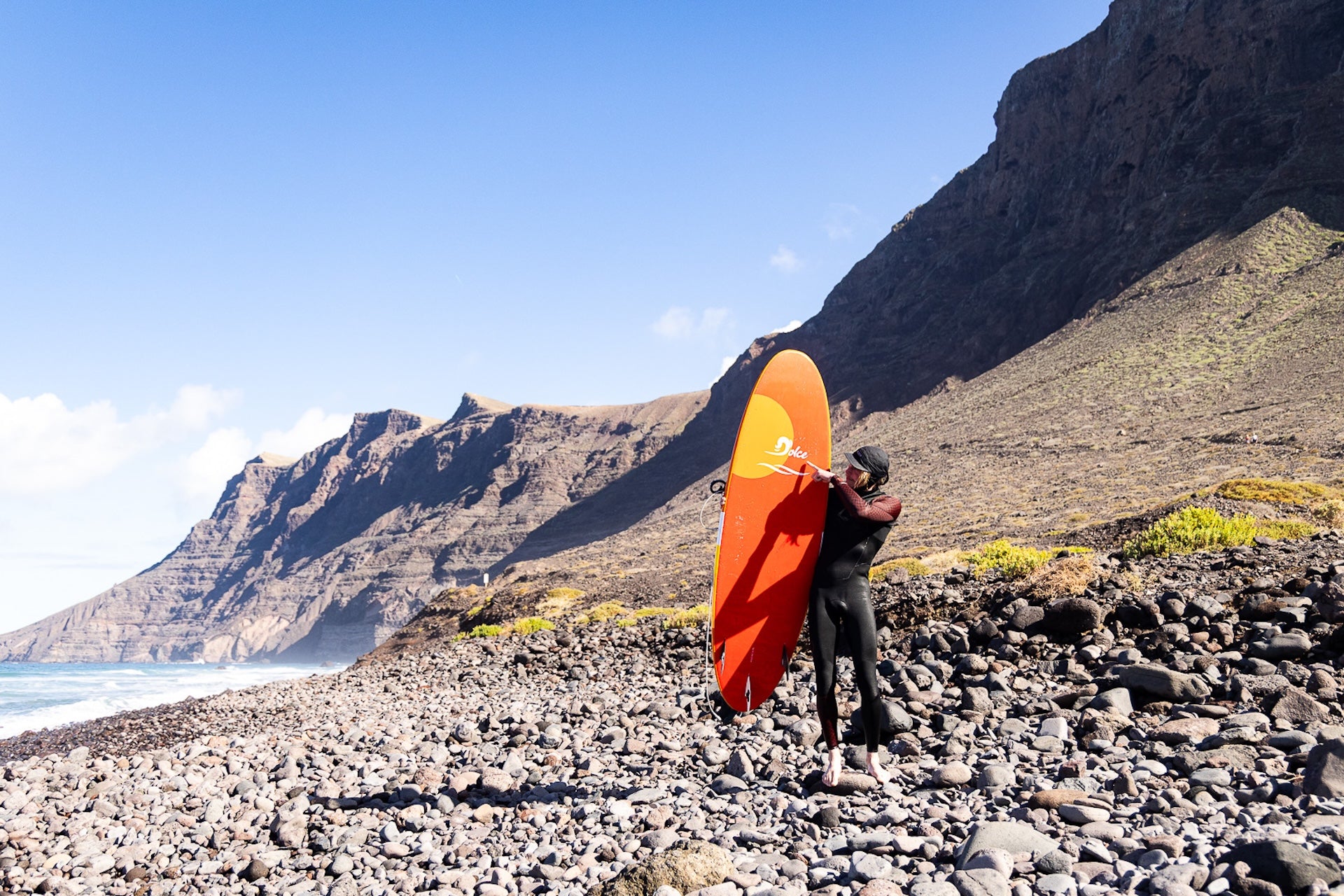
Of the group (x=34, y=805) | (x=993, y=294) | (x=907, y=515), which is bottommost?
(x=907, y=515)

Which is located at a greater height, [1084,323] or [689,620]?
[1084,323]

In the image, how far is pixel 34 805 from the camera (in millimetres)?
7270

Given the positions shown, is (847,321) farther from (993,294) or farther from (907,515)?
(907,515)

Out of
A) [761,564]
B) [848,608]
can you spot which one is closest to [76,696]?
[761,564]

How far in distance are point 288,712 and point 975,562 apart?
11.1m

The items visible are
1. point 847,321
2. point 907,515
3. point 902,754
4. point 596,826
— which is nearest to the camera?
point 596,826

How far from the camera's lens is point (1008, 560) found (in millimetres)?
12312

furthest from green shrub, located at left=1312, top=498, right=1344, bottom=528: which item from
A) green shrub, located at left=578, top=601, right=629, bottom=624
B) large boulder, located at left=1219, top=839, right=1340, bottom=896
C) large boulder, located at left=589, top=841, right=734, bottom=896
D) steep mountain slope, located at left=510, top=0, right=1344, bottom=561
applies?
steep mountain slope, located at left=510, top=0, right=1344, bottom=561

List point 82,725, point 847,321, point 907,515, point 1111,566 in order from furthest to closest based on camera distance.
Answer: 1. point 847,321
2. point 907,515
3. point 82,725
4. point 1111,566

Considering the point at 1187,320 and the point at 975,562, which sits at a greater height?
the point at 1187,320

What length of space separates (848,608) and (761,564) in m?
0.80

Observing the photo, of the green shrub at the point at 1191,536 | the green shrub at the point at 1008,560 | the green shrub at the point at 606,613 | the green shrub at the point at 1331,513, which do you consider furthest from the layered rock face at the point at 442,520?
the green shrub at the point at 1191,536

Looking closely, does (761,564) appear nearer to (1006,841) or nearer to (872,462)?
(872,462)

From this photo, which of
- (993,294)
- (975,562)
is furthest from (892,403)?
(975,562)
